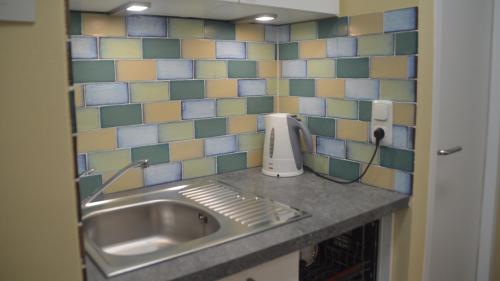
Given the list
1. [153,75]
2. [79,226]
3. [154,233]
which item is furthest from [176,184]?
[79,226]

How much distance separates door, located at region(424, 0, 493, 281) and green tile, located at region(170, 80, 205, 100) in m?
0.86

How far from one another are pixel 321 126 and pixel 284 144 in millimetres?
180

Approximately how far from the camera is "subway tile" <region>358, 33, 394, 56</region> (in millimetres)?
1416

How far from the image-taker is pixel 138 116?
1517mm

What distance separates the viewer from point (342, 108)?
1624 millimetres

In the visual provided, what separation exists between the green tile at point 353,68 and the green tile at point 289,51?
24 cm

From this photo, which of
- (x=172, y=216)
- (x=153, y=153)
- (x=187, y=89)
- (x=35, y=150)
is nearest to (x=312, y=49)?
(x=187, y=89)

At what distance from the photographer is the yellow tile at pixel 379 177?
147 centimetres

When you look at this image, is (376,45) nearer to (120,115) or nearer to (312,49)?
(312,49)

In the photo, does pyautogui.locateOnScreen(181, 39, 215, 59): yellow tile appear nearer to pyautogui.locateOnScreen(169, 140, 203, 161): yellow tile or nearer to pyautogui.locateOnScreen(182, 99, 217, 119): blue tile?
pyautogui.locateOnScreen(182, 99, 217, 119): blue tile

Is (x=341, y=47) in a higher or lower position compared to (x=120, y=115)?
higher

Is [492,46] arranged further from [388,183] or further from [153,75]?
[153,75]

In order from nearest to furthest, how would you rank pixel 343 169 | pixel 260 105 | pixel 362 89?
pixel 362 89, pixel 343 169, pixel 260 105

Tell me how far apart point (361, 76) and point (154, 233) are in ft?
3.10
